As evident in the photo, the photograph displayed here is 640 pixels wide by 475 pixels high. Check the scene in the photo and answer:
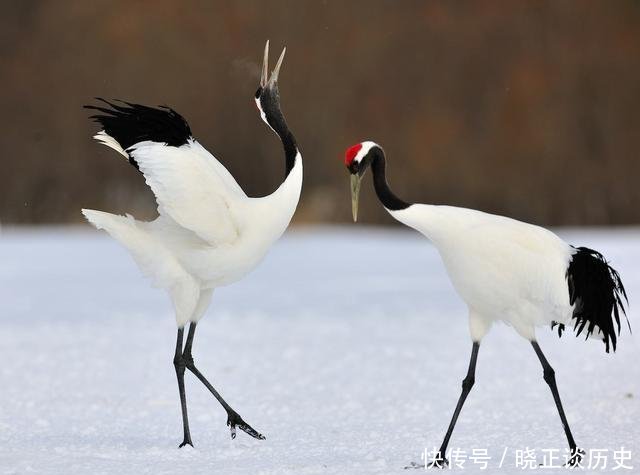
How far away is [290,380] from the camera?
263 inches

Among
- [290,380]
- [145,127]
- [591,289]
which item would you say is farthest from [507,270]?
[290,380]

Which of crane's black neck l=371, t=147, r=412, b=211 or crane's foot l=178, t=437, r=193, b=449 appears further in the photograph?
crane's foot l=178, t=437, r=193, b=449

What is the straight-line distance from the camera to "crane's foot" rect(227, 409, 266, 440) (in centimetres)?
→ 512

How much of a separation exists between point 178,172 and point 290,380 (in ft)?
7.42

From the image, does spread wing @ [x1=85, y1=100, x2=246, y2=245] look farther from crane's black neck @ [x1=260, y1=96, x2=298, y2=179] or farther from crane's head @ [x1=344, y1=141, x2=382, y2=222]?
crane's head @ [x1=344, y1=141, x2=382, y2=222]

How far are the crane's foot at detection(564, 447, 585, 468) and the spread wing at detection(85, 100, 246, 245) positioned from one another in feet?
5.68

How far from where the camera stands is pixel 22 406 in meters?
5.78

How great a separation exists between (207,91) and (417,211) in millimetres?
12838

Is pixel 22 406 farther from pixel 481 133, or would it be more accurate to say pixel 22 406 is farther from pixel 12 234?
pixel 481 133

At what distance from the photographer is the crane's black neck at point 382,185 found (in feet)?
14.8

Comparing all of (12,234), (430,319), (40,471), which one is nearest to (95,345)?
(430,319)

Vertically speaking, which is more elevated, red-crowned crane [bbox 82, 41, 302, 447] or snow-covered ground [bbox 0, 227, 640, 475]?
red-crowned crane [bbox 82, 41, 302, 447]

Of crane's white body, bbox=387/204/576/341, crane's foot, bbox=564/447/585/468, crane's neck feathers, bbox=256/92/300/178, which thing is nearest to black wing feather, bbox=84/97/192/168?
crane's neck feathers, bbox=256/92/300/178

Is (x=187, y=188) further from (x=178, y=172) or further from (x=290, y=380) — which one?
(x=290, y=380)
